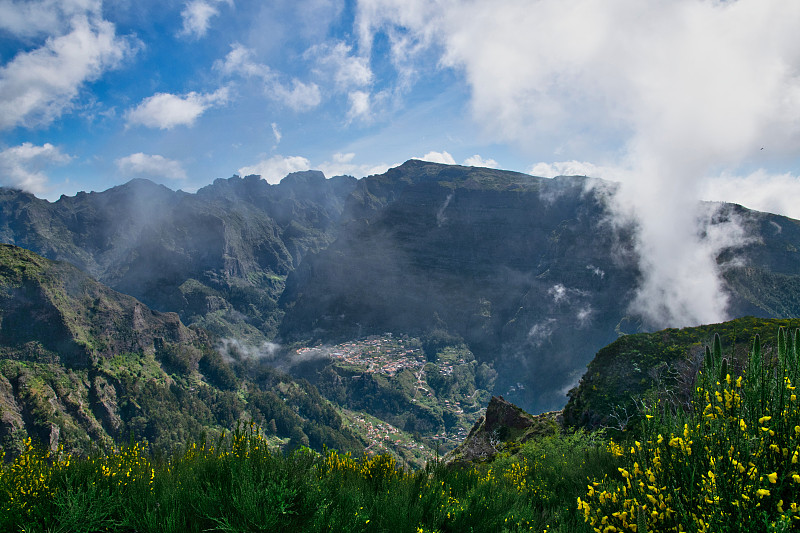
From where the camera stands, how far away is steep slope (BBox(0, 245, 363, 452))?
9594 cm

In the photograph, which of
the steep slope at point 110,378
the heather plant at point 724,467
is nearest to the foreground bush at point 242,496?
the heather plant at point 724,467

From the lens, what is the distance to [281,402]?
162 metres

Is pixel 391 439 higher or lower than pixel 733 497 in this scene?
lower

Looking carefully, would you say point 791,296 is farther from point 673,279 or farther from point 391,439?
point 391,439

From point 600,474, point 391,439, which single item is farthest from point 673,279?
point 600,474

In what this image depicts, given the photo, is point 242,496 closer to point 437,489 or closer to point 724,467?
point 437,489

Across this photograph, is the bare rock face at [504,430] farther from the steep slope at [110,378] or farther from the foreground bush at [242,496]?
the steep slope at [110,378]

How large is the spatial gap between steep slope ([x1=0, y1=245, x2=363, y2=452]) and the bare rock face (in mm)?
58130

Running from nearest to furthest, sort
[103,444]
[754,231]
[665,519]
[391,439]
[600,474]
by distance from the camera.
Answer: [665,519] → [103,444] → [600,474] → [391,439] → [754,231]

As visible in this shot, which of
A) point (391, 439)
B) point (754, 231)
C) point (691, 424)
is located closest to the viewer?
point (691, 424)

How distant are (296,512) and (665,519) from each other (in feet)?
12.8

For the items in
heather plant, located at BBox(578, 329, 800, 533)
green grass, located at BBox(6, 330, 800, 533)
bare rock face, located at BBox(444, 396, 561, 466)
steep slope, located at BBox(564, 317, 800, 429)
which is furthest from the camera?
bare rock face, located at BBox(444, 396, 561, 466)

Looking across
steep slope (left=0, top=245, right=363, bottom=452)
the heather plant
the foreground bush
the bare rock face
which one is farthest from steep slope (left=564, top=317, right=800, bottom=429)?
steep slope (left=0, top=245, right=363, bottom=452)

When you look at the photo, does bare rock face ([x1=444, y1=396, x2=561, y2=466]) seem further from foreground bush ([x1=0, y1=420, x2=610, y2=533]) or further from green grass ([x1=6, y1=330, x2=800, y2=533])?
green grass ([x1=6, y1=330, x2=800, y2=533])
